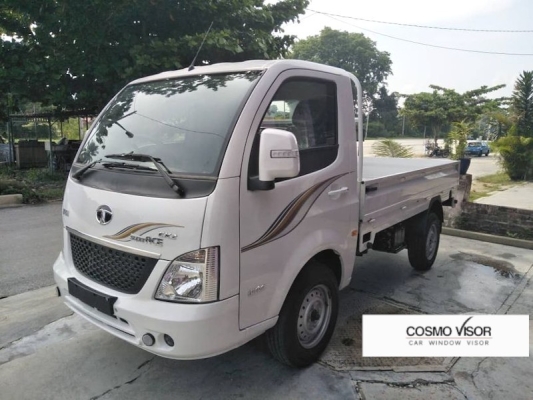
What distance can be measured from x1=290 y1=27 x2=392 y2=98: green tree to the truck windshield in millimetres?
63119

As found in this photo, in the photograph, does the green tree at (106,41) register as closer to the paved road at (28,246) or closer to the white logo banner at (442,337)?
the paved road at (28,246)

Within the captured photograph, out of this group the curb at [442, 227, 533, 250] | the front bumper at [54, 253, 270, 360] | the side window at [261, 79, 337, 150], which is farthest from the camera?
the curb at [442, 227, 533, 250]

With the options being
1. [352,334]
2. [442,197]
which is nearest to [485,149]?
[442,197]

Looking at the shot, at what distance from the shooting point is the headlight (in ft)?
7.06

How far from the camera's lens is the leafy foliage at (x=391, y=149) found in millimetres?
8875

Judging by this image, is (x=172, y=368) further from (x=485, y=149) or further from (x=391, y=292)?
(x=485, y=149)

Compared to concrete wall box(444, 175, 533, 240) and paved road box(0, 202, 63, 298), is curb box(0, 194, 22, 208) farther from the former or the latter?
concrete wall box(444, 175, 533, 240)

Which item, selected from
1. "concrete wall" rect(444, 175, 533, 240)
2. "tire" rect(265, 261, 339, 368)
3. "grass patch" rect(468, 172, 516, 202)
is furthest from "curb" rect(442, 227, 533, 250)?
"grass patch" rect(468, 172, 516, 202)

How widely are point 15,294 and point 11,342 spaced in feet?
3.85

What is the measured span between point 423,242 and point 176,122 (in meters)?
3.46

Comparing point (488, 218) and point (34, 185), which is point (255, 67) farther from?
point (34, 185)

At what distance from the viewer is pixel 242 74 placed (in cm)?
267

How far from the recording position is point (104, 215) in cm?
245

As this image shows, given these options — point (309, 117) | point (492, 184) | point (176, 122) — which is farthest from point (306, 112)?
→ point (492, 184)
